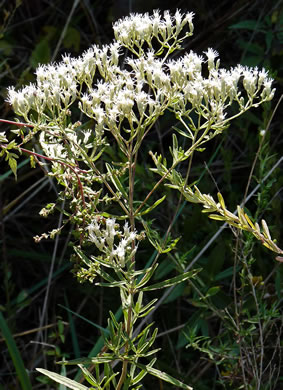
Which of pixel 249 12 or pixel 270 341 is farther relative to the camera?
pixel 249 12

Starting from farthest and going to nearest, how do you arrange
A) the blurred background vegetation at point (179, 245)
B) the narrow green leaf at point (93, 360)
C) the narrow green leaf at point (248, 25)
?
the narrow green leaf at point (248, 25) < the blurred background vegetation at point (179, 245) < the narrow green leaf at point (93, 360)

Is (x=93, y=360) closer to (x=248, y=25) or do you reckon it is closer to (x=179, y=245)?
(x=179, y=245)

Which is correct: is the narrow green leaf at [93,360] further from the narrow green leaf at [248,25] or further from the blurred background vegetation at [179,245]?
the narrow green leaf at [248,25]

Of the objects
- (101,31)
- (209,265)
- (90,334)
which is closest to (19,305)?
(90,334)

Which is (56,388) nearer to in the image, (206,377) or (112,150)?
(206,377)

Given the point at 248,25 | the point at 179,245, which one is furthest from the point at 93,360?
the point at 248,25

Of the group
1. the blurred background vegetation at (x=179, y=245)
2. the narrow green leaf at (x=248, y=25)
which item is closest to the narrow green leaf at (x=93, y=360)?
the blurred background vegetation at (x=179, y=245)

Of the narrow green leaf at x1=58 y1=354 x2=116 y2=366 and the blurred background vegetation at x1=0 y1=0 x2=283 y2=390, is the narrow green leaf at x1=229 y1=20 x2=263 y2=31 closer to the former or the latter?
the blurred background vegetation at x1=0 y1=0 x2=283 y2=390

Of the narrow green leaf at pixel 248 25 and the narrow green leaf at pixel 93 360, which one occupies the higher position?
the narrow green leaf at pixel 248 25
